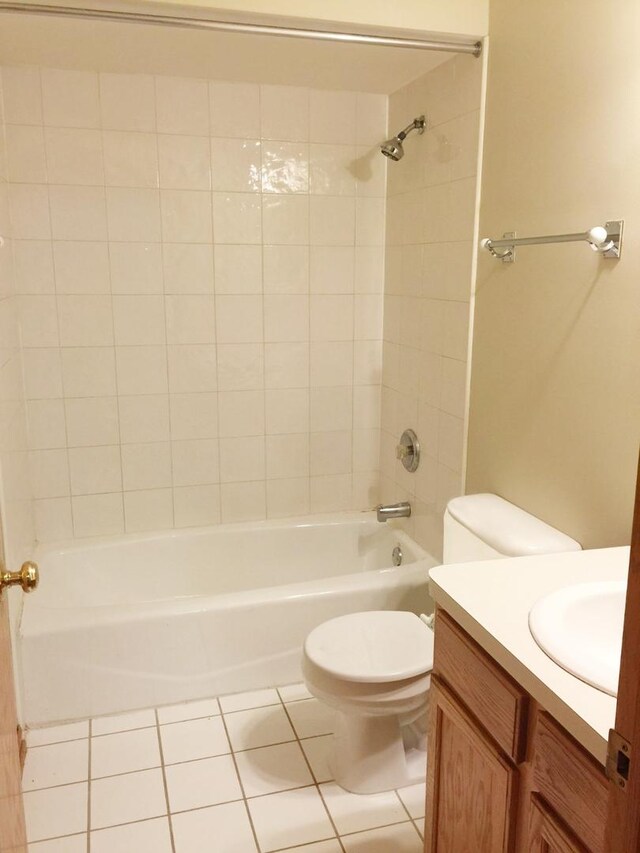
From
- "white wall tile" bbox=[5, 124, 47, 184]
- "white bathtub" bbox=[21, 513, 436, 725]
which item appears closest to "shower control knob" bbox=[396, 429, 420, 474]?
"white bathtub" bbox=[21, 513, 436, 725]

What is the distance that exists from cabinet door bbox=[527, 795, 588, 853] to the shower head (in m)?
2.18

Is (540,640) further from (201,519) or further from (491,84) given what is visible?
(201,519)

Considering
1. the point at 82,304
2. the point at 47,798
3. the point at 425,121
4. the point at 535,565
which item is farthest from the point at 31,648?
the point at 425,121

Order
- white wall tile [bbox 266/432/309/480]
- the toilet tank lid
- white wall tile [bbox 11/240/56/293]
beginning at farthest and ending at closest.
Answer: white wall tile [bbox 266/432/309/480] → white wall tile [bbox 11/240/56/293] → the toilet tank lid

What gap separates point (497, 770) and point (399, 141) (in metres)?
2.14

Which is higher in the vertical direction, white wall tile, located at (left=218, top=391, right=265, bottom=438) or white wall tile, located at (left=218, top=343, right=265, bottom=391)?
white wall tile, located at (left=218, top=343, right=265, bottom=391)

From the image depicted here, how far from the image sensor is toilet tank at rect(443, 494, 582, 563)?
1788 mm

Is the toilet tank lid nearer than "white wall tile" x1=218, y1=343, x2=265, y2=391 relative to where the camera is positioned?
Yes

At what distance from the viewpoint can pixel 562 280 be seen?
5.93 feet


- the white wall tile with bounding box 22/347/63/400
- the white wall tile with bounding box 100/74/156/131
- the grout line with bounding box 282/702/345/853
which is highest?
the white wall tile with bounding box 100/74/156/131

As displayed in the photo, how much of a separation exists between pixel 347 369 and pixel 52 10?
5.54 feet

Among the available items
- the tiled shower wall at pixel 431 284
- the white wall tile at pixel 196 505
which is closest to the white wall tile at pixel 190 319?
the white wall tile at pixel 196 505

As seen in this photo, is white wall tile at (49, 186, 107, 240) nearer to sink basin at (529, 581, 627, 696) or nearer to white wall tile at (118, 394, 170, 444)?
white wall tile at (118, 394, 170, 444)

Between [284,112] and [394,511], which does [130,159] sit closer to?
[284,112]
